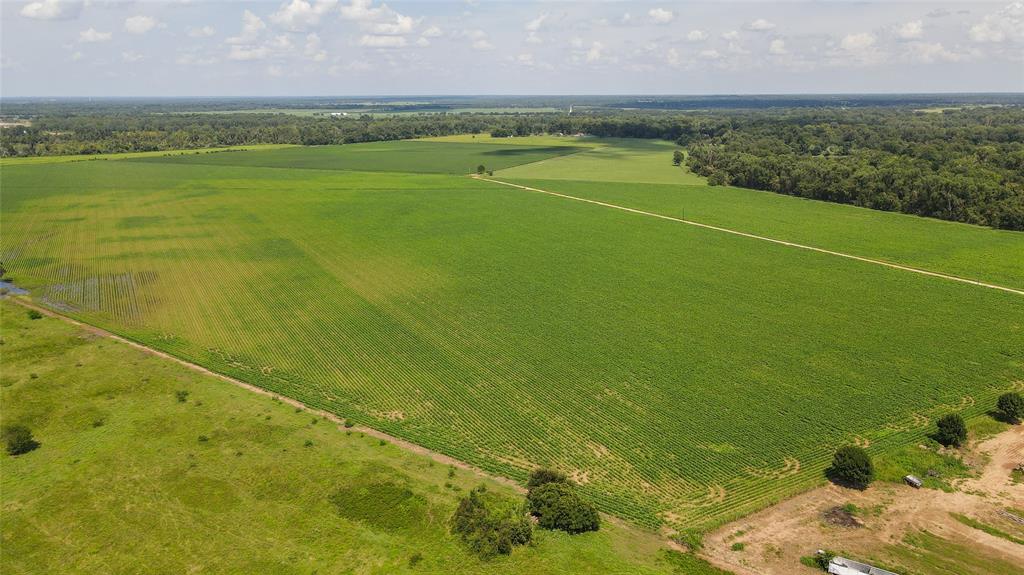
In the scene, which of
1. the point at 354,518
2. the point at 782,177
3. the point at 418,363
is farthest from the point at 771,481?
the point at 782,177

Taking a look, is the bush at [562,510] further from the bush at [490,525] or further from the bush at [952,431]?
the bush at [952,431]

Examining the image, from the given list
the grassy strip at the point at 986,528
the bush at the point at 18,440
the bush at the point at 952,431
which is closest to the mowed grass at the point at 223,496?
the bush at the point at 18,440

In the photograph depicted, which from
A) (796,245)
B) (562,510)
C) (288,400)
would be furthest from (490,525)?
(796,245)

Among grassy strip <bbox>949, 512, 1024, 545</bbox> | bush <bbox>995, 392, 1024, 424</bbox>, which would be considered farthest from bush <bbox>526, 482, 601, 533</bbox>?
bush <bbox>995, 392, 1024, 424</bbox>

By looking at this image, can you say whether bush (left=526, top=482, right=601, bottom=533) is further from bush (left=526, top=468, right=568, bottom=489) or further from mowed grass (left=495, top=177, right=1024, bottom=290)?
mowed grass (left=495, top=177, right=1024, bottom=290)

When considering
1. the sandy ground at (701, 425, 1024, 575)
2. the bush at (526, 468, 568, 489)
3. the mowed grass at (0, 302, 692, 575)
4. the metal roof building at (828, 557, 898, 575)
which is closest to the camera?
the metal roof building at (828, 557, 898, 575)

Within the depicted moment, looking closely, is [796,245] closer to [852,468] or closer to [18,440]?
[852,468]

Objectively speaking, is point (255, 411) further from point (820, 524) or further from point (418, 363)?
point (820, 524)
